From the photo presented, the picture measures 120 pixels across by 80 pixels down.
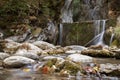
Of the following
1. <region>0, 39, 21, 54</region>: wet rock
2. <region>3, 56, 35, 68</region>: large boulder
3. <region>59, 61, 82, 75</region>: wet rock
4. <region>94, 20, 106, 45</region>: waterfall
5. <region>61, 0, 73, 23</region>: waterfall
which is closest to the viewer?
<region>59, 61, 82, 75</region>: wet rock

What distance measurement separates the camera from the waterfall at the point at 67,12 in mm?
18194

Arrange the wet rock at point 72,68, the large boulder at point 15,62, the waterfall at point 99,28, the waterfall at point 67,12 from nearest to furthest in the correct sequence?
the wet rock at point 72,68
the large boulder at point 15,62
the waterfall at point 99,28
the waterfall at point 67,12

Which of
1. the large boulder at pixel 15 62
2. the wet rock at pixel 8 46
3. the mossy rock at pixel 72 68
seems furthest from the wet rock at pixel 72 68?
the wet rock at pixel 8 46

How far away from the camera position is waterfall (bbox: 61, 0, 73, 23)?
716 inches

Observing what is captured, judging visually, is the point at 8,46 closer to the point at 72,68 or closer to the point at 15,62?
the point at 15,62

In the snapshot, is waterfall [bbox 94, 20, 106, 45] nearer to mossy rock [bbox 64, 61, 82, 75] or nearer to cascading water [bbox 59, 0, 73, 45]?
cascading water [bbox 59, 0, 73, 45]

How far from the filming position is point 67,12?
755 inches

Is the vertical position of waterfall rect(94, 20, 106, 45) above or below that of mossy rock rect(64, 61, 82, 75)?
below

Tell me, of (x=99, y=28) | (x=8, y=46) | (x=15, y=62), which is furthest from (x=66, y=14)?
(x=15, y=62)

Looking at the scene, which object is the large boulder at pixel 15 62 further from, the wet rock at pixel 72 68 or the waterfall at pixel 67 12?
the waterfall at pixel 67 12

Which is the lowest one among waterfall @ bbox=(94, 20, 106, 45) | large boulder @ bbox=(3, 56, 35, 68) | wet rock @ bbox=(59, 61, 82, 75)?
waterfall @ bbox=(94, 20, 106, 45)

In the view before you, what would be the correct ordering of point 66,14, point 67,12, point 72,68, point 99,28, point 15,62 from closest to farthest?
point 72,68, point 15,62, point 99,28, point 66,14, point 67,12

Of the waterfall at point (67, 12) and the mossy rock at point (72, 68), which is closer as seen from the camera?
the mossy rock at point (72, 68)

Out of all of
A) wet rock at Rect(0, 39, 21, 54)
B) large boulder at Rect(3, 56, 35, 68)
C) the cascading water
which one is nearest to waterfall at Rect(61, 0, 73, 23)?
the cascading water
